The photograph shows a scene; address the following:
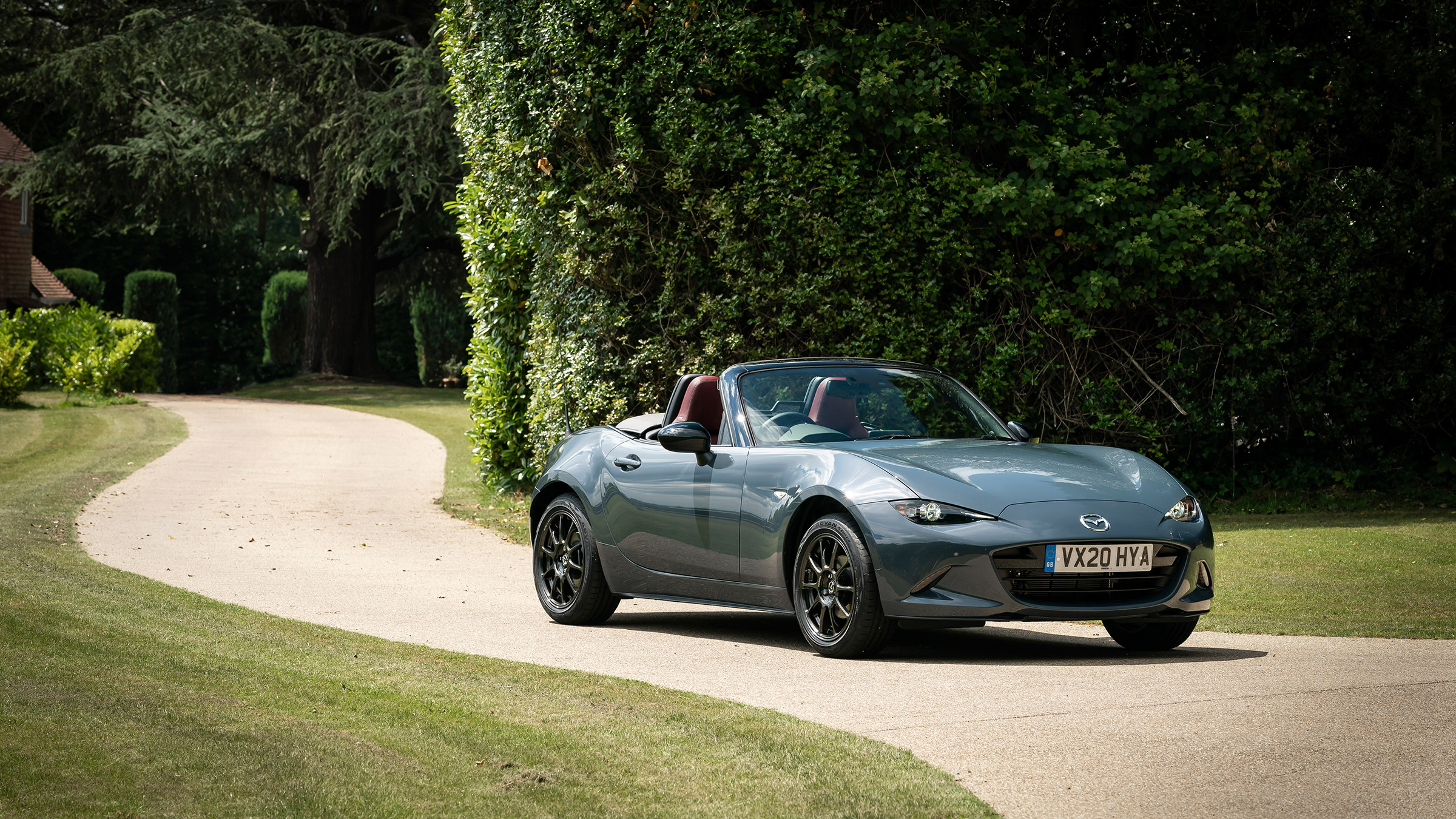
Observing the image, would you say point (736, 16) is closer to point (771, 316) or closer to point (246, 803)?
point (771, 316)

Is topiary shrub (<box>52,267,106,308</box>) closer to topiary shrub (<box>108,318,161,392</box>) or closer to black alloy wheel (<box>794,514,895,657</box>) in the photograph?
topiary shrub (<box>108,318,161,392</box>)

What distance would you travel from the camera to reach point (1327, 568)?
36.6 ft

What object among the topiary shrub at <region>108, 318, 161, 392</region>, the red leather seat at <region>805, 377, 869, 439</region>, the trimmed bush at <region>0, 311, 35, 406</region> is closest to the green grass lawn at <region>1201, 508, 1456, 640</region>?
the red leather seat at <region>805, 377, 869, 439</region>

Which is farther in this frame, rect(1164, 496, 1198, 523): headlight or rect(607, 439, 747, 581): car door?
rect(607, 439, 747, 581): car door

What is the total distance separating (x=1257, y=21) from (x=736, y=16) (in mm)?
5225

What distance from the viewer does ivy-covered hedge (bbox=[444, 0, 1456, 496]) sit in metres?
14.0

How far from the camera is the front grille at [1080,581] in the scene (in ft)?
23.6

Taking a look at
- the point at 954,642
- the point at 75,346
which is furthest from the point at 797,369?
the point at 75,346

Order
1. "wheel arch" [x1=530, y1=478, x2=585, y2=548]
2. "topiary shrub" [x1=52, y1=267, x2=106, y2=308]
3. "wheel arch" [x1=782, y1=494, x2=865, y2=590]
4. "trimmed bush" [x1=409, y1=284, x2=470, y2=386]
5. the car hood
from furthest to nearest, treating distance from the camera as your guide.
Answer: "trimmed bush" [x1=409, y1=284, x2=470, y2=386], "topiary shrub" [x1=52, y1=267, x2=106, y2=308], "wheel arch" [x1=530, y1=478, x2=585, y2=548], "wheel arch" [x1=782, y1=494, x2=865, y2=590], the car hood

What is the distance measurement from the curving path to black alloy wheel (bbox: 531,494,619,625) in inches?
6.3

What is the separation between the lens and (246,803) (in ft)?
14.6

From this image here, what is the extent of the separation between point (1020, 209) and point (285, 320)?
41.2 m

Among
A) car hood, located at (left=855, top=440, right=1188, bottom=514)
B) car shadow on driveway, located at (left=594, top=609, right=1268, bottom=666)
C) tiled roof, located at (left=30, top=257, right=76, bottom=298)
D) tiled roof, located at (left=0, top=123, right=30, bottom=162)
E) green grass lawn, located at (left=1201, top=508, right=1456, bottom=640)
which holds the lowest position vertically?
car shadow on driveway, located at (left=594, top=609, right=1268, bottom=666)

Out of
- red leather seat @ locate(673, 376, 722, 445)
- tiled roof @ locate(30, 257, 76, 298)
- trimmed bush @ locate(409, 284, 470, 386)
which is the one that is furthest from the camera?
trimmed bush @ locate(409, 284, 470, 386)
